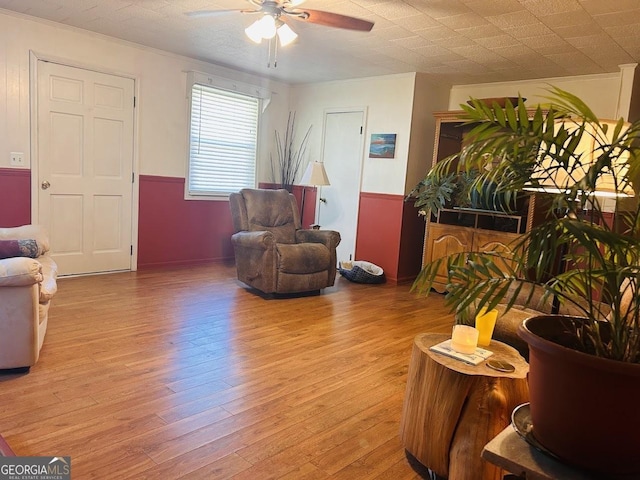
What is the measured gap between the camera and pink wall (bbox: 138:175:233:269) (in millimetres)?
4953

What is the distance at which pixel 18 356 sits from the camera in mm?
2336

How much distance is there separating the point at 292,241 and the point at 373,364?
211 centimetres

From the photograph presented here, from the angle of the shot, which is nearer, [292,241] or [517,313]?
[517,313]

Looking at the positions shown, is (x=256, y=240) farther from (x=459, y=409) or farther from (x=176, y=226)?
(x=459, y=409)

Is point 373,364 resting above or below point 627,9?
below

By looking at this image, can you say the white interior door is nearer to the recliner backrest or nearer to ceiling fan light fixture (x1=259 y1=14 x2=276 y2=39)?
the recliner backrest

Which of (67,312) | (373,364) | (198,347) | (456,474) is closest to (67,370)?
(198,347)

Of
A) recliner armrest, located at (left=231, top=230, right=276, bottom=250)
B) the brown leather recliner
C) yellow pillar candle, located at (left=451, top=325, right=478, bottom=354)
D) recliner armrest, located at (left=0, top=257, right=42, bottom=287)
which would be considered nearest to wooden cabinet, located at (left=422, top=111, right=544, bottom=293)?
the brown leather recliner

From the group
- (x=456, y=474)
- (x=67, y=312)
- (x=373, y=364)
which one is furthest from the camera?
(x=67, y=312)

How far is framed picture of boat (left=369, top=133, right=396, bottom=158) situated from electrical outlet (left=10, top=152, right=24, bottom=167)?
342cm

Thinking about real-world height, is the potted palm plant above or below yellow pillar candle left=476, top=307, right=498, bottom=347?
above

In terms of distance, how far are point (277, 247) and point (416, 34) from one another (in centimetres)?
204

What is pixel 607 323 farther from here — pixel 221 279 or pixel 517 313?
pixel 221 279

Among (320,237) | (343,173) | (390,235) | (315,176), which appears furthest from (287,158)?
(320,237)
